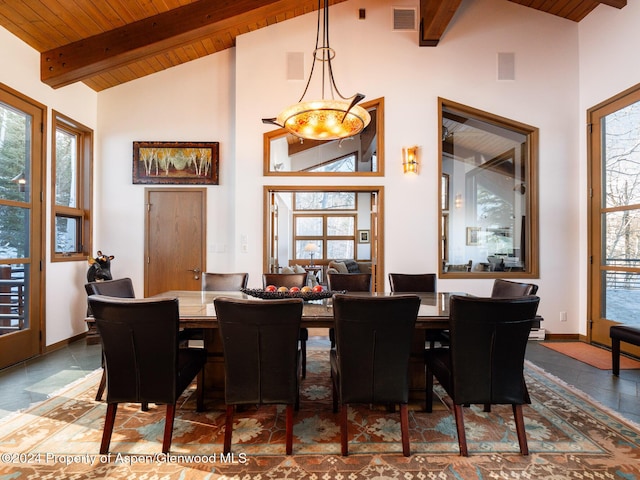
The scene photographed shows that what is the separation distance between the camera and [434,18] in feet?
13.9

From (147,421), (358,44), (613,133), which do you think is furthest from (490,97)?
(147,421)

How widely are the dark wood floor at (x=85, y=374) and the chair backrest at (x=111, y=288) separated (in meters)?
0.96

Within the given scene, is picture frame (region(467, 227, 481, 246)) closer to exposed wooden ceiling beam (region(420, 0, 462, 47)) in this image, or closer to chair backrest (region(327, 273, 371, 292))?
chair backrest (region(327, 273, 371, 292))

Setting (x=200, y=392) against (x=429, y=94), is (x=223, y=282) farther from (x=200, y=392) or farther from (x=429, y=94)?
(x=429, y=94)

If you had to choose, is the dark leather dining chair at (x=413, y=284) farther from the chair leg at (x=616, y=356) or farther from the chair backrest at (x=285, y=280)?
the chair leg at (x=616, y=356)

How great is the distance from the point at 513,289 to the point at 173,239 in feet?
14.0

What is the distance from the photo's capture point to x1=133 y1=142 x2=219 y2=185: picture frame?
5.01 metres

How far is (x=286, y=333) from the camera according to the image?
1.92m

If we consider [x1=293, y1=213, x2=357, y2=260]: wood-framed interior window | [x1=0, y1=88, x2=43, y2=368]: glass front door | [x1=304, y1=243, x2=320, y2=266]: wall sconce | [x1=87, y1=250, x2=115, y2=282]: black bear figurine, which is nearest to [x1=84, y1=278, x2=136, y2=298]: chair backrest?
[x1=0, y1=88, x2=43, y2=368]: glass front door

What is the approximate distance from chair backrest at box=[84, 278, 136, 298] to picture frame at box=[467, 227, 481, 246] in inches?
163

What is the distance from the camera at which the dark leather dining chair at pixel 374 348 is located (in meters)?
1.92

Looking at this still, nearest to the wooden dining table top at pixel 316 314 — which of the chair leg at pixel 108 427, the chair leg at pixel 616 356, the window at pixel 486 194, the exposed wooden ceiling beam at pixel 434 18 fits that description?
the chair leg at pixel 108 427

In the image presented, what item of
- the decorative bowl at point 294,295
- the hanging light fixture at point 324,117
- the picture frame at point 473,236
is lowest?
the decorative bowl at point 294,295

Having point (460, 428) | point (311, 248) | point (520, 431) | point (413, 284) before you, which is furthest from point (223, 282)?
point (311, 248)
